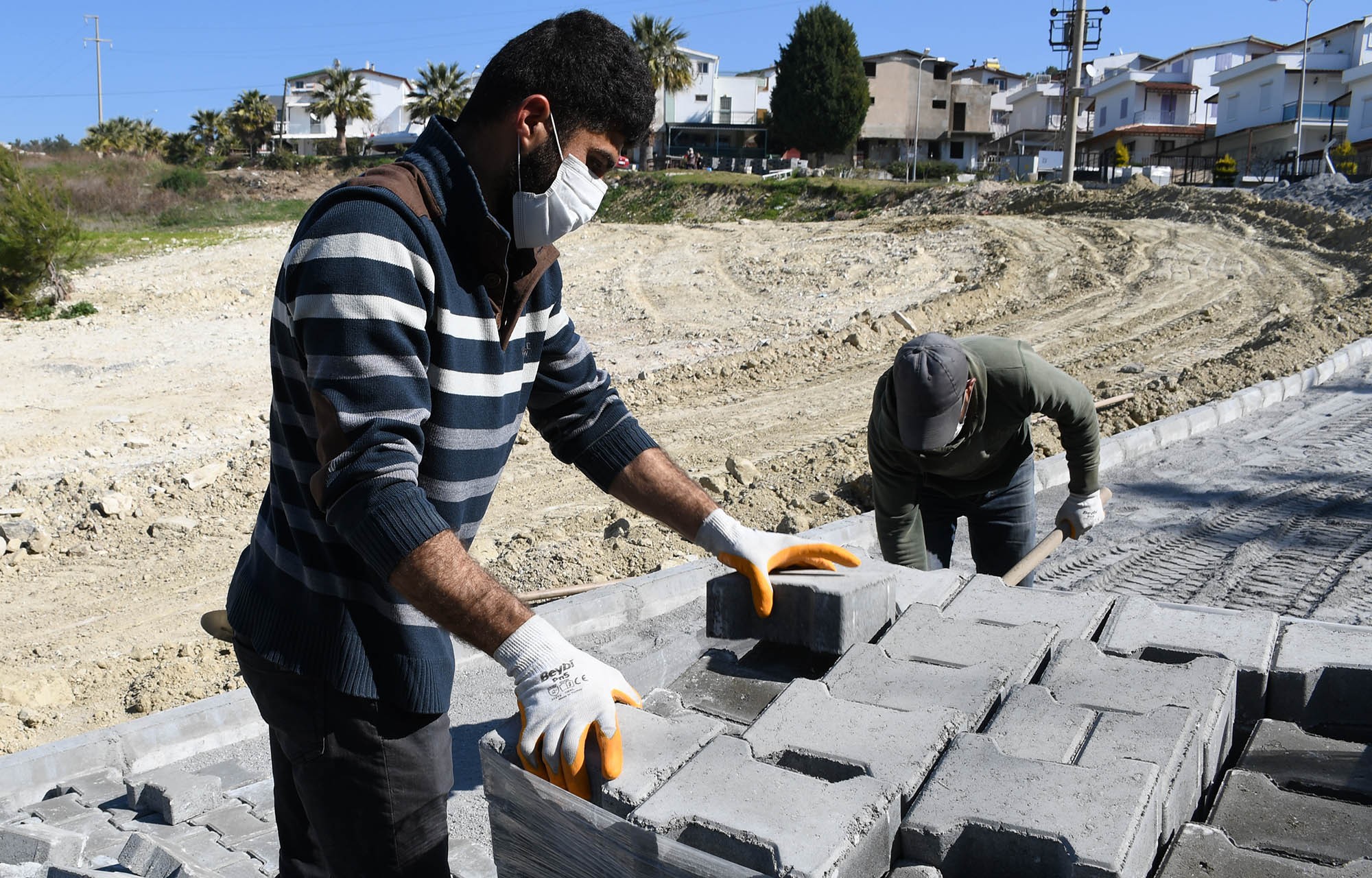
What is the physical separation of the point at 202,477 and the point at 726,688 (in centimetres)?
676

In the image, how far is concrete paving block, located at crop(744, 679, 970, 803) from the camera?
6.88ft

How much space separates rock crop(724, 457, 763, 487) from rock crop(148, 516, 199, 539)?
12.8ft

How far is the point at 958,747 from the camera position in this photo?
85.5 inches

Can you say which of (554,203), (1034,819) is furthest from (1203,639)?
(554,203)

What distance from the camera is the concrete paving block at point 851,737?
2.10m

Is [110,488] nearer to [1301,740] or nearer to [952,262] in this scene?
[1301,740]

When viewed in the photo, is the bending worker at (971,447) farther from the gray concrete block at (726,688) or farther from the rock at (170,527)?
the rock at (170,527)

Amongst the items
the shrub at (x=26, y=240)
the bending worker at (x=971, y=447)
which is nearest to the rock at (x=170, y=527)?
the bending worker at (x=971, y=447)

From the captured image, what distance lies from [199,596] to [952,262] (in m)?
14.7

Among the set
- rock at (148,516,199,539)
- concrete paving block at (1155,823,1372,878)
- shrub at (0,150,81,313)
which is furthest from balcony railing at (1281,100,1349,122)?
concrete paving block at (1155,823,1372,878)

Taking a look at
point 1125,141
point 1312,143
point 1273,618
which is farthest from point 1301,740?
point 1125,141

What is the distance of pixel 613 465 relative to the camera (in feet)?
8.51

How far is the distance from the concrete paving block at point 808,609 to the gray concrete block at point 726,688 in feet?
0.28

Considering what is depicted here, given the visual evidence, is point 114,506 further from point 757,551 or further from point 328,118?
point 328,118
